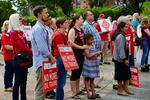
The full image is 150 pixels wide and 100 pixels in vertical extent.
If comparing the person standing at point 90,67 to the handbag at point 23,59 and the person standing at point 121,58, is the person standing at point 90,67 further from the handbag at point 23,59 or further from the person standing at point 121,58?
the handbag at point 23,59

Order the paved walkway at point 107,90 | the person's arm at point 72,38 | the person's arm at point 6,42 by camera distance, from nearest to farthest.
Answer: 1. the person's arm at point 72,38
2. the paved walkway at point 107,90
3. the person's arm at point 6,42

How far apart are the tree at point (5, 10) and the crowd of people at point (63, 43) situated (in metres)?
26.9

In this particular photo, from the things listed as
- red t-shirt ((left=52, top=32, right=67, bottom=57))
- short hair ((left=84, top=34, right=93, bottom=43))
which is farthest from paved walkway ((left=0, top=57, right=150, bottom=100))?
red t-shirt ((left=52, top=32, right=67, bottom=57))

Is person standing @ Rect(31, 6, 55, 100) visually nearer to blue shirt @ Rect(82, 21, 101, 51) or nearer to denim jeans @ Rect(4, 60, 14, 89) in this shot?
blue shirt @ Rect(82, 21, 101, 51)

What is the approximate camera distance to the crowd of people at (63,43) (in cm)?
761

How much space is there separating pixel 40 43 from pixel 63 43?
1.27 m

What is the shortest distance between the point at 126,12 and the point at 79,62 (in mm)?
22824

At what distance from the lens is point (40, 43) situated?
7.42 metres

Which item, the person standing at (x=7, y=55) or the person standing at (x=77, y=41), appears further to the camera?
the person standing at (x=7, y=55)

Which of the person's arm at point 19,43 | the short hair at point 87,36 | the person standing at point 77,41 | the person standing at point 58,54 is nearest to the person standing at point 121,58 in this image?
the short hair at point 87,36

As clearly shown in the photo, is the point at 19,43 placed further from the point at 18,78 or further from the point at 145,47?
the point at 145,47

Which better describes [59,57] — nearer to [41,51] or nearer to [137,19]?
[41,51]

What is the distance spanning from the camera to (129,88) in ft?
38.0

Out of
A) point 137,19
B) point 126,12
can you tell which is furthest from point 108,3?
point 137,19
